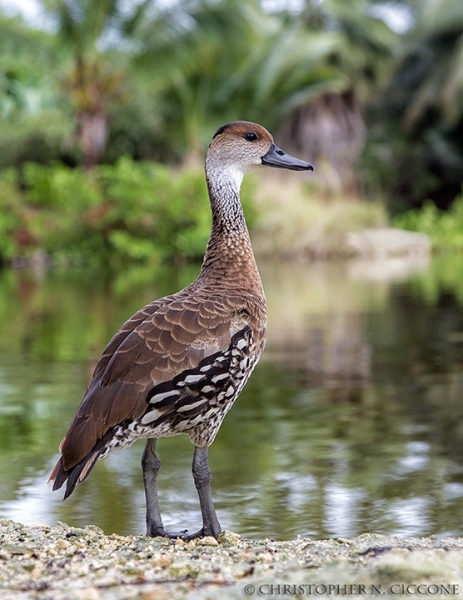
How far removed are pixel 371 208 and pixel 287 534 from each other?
2740cm

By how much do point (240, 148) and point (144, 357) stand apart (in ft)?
4.83

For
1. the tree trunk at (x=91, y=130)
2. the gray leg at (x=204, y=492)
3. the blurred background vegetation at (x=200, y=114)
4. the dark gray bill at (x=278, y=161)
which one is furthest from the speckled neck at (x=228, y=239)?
the tree trunk at (x=91, y=130)

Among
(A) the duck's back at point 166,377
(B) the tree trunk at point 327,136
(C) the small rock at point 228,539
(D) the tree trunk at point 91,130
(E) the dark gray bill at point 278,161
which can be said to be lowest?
(C) the small rock at point 228,539

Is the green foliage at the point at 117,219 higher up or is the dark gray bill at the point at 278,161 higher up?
the green foliage at the point at 117,219

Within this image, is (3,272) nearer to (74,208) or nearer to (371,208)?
(74,208)

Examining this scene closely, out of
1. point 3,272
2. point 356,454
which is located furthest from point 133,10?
point 356,454

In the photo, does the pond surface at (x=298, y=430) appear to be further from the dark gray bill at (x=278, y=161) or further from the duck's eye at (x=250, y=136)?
the duck's eye at (x=250, y=136)

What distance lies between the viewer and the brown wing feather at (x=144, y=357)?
174 inches

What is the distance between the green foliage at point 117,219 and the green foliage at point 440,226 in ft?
23.5

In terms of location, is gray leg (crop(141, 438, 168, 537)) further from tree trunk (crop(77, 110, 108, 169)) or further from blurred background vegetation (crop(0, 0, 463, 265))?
tree trunk (crop(77, 110, 108, 169))

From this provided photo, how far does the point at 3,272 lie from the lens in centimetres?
2759

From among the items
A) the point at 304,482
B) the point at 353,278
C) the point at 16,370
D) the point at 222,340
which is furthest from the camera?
the point at 353,278

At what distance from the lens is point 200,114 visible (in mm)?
35844

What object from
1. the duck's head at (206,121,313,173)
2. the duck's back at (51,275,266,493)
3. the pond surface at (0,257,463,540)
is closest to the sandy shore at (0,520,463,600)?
the duck's back at (51,275,266,493)
